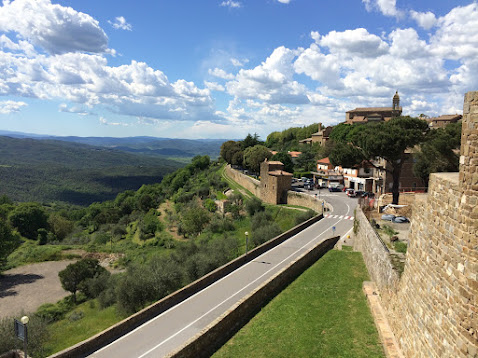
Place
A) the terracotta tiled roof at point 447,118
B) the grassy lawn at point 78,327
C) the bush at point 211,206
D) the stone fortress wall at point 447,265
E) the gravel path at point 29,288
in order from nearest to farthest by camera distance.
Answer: the stone fortress wall at point 447,265 < the grassy lawn at point 78,327 < the gravel path at point 29,288 < the bush at point 211,206 < the terracotta tiled roof at point 447,118

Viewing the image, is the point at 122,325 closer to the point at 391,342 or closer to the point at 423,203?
the point at 391,342

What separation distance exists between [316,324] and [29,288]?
3473cm

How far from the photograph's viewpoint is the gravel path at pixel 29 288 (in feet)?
99.1

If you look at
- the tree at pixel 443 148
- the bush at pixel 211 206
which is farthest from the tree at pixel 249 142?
the tree at pixel 443 148

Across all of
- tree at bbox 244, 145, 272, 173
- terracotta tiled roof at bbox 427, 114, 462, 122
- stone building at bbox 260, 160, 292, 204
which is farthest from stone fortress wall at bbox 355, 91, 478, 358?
terracotta tiled roof at bbox 427, 114, 462, 122

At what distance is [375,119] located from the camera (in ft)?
258

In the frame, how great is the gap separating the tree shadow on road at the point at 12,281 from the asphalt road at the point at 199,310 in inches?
1055

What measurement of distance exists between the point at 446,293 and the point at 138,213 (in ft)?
225

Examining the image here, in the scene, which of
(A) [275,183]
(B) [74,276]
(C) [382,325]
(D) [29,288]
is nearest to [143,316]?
(C) [382,325]

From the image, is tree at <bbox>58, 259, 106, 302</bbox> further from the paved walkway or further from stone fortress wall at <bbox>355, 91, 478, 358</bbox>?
stone fortress wall at <bbox>355, 91, 478, 358</bbox>

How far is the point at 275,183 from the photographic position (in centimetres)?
4059

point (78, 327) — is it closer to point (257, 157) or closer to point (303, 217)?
point (303, 217)

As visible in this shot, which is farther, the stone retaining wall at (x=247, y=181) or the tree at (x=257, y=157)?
the tree at (x=257, y=157)

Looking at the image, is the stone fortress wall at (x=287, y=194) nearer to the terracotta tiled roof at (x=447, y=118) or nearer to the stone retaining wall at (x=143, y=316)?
the stone retaining wall at (x=143, y=316)
